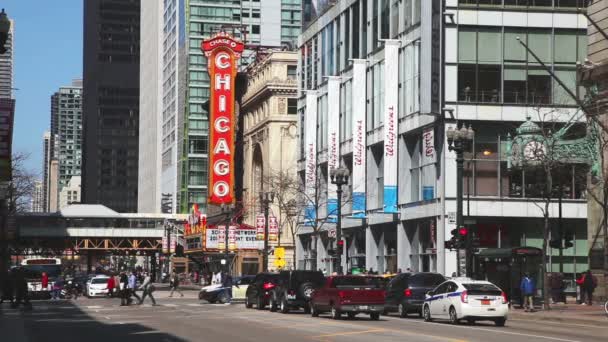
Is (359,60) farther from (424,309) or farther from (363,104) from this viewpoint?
(424,309)

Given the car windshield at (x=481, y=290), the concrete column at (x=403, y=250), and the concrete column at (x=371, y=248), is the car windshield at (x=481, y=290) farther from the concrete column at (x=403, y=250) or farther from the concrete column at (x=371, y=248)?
the concrete column at (x=371, y=248)

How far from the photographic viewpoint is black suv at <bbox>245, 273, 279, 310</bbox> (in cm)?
4925

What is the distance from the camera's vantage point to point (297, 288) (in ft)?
150

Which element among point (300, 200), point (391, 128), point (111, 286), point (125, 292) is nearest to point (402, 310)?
point (125, 292)

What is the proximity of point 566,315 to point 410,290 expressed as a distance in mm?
6054

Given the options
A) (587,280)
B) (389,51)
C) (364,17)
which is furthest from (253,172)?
(587,280)

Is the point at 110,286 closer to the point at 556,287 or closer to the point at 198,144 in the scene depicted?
the point at 556,287

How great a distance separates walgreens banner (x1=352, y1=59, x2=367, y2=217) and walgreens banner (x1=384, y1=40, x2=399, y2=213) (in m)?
5.74

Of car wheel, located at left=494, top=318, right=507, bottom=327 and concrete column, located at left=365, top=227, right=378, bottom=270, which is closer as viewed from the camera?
car wheel, located at left=494, top=318, right=507, bottom=327

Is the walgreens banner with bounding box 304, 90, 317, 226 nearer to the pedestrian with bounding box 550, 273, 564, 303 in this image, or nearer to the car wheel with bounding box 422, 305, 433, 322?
the pedestrian with bounding box 550, 273, 564, 303

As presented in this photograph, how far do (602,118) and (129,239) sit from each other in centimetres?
10952

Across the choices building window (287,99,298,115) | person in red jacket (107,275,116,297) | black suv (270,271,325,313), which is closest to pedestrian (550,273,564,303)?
black suv (270,271,325,313)

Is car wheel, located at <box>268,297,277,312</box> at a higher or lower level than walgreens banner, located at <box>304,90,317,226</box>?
lower

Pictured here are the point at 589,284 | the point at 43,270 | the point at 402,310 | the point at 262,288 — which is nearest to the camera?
the point at 402,310
